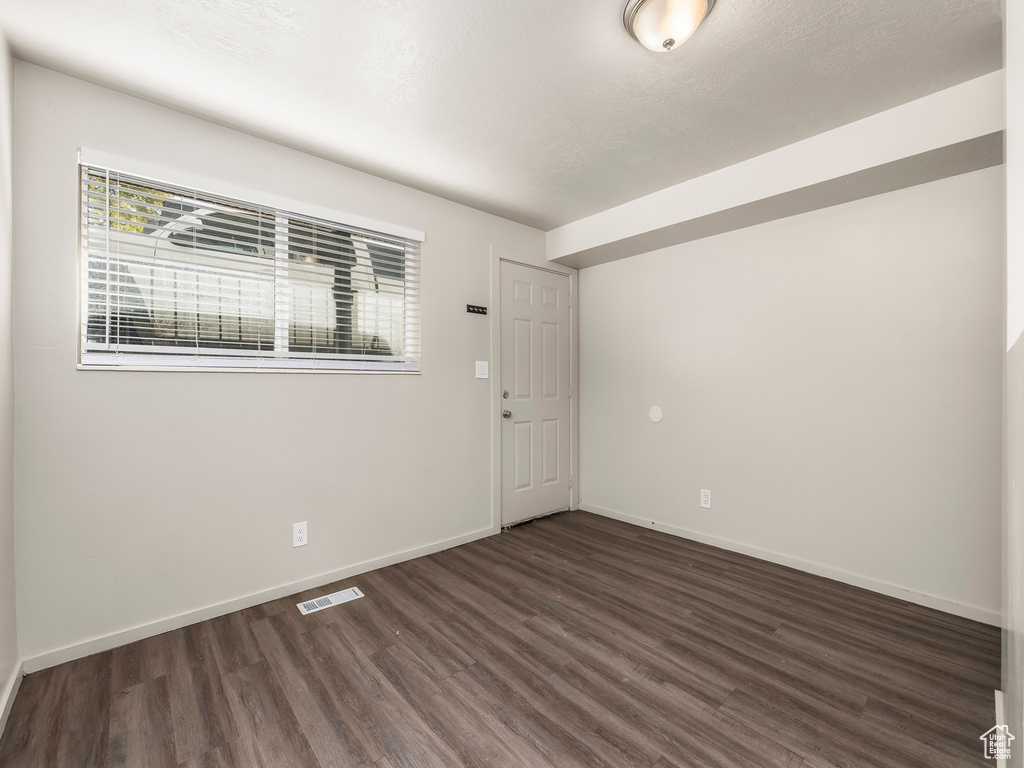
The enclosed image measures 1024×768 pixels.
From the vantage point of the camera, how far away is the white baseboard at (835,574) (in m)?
2.23

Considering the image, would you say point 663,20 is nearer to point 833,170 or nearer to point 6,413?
point 833,170

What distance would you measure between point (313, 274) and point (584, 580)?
2390mm

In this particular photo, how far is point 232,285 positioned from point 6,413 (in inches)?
39.3

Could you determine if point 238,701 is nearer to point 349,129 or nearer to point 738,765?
point 738,765

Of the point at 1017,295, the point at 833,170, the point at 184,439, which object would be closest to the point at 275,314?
the point at 184,439

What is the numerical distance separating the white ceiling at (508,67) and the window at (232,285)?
465 mm

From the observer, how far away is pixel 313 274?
8.63 feet

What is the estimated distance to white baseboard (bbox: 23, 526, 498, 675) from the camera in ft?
6.22

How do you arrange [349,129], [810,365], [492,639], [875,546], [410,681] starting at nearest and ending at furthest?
[410,681] → [492,639] → [349,129] → [875,546] → [810,365]

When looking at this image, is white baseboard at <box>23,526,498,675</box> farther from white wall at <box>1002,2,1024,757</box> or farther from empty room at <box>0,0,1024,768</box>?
white wall at <box>1002,2,1024,757</box>

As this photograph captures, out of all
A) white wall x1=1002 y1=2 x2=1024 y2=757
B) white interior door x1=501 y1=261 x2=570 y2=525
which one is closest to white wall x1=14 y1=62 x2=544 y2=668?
white interior door x1=501 y1=261 x2=570 y2=525

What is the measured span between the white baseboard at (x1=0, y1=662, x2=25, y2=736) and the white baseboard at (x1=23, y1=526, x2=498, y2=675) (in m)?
0.06

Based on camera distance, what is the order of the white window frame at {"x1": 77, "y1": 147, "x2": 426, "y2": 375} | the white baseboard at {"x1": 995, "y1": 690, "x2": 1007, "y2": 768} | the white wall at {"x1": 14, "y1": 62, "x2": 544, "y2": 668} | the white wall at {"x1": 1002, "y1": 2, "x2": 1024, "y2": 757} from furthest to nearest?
the white window frame at {"x1": 77, "y1": 147, "x2": 426, "y2": 375}, the white wall at {"x1": 14, "y1": 62, "x2": 544, "y2": 668}, the white baseboard at {"x1": 995, "y1": 690, "x2": 1007, "y2": 768}, the white wall at {"x1": 1002, "y1": 2, "x2": 1024, "y2": 757}

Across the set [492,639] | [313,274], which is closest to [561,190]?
[313,274]
